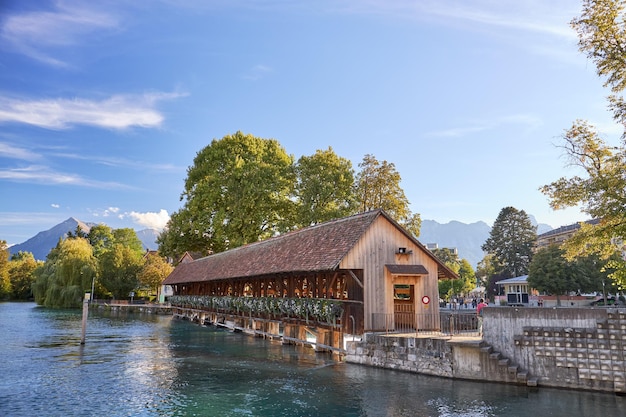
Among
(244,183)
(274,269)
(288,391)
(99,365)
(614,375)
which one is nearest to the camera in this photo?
(614,375)

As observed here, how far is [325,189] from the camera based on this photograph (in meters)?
38.4

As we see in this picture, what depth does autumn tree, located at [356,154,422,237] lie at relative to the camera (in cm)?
3944

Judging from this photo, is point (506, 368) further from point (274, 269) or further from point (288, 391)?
point (274, 269)

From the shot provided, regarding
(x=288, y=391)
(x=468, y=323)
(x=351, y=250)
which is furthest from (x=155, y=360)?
(x=468, y=323)

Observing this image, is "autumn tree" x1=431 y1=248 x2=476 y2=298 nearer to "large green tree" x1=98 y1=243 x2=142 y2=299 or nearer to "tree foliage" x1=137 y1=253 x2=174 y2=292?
"tree foliage" x1=137 y1=253 x2=174 y2=292

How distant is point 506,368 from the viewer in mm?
14406

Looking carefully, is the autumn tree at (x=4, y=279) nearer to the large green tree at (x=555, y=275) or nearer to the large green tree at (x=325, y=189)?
the large green tree at (x=325, y=189)

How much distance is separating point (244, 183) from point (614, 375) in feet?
111

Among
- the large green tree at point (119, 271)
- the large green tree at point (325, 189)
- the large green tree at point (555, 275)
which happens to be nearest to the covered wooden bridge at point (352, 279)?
the large green tree at point (325, 189)

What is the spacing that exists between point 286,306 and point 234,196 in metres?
21.0

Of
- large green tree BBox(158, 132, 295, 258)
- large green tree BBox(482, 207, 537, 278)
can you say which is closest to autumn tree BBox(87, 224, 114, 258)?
large green tree BBox(158, 132, 295, 258)

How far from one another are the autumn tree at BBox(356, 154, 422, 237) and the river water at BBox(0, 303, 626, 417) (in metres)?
19.8

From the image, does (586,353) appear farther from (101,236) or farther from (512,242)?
(101,236)

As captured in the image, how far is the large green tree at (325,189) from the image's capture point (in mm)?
38469
